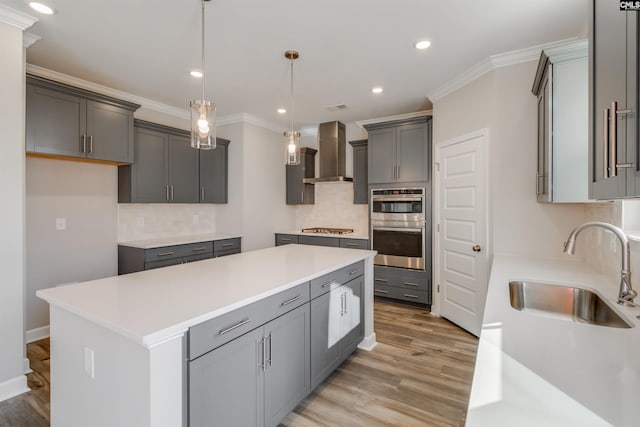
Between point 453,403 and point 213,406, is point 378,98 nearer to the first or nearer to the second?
point 453,403

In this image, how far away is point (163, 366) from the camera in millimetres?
1184

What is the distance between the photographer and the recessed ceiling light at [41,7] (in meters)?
2.11

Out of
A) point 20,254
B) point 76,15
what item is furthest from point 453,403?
point 76,15

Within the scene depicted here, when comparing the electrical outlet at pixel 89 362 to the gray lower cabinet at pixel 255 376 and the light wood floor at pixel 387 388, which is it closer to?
the gray lower cabinet at pixel 255 376

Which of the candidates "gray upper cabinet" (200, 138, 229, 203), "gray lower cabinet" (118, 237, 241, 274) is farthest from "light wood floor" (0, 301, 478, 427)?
"gray upper cabinet" (200, 138, 229, 203)

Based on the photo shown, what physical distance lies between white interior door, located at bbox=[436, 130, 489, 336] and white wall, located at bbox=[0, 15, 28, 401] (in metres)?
3.83

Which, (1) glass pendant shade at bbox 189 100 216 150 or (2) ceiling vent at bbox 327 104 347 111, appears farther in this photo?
(2) ceiling vent at bbox 327 104 347 111

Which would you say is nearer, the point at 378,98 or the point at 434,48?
the point at 434,48

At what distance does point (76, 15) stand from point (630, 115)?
314 centimetres

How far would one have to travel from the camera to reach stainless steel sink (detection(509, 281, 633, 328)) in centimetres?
175

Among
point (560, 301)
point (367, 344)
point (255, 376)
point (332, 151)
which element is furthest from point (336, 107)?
point (255, 376)

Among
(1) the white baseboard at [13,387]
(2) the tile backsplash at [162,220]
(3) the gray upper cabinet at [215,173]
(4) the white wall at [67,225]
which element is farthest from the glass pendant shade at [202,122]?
(3) the gray upper cabinet at [215,173]

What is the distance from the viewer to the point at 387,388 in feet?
7.52

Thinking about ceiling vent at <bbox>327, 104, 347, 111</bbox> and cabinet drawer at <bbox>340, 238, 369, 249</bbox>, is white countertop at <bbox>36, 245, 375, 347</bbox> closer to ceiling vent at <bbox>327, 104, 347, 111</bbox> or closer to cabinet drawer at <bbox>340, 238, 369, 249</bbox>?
cabinet drawer at <bbox>340, 238, 369, 249</bbox>
